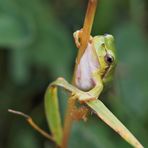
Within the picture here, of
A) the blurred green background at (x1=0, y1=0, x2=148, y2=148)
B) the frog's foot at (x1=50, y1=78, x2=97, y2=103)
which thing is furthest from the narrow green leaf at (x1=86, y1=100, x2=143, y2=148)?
the blurred green background at (x1=0, y1=0, x2=148, y2=148)

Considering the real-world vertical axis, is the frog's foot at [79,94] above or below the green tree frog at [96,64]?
below

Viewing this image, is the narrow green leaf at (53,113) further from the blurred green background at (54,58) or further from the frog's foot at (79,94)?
the blurred green background at (54,58)

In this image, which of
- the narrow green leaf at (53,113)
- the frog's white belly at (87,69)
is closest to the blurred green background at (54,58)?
the narrow green leaf at (53,113)

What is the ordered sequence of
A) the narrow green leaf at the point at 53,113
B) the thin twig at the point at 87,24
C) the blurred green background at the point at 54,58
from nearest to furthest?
the thin twig at the point at 87,24 < the narrow green leaf at the point at 53,113 < the blurred green background at the point at 54,58

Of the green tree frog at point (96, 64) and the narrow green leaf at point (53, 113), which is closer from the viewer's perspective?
the green tree frog at point (96, 64)

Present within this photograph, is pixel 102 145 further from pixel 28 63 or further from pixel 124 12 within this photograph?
pixel 124 12

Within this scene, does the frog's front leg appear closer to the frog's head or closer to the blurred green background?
the frog's head

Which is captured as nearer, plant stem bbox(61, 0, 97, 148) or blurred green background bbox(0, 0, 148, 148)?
plant stem bbox(61, 0, 97, 148)
